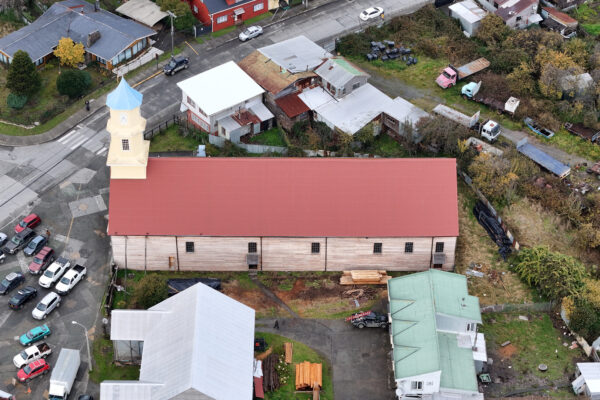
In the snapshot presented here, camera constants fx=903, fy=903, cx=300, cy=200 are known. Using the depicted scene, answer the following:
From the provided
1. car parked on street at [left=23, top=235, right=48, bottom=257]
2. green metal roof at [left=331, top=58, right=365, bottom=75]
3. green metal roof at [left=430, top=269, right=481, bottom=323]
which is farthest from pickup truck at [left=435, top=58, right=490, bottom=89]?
car parked on street at [left=23, top=235, right=48, bottom=257]

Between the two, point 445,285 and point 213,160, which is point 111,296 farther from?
point 445,285

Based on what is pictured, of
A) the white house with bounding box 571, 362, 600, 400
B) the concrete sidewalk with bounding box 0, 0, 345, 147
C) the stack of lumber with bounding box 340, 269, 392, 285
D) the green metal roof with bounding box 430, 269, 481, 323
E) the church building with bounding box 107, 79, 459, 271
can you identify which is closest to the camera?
the white house with bounding box 571, 362, 600, 400

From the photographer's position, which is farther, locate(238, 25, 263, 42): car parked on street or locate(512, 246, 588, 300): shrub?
locate(238, 25, 263, 42): car parked on street

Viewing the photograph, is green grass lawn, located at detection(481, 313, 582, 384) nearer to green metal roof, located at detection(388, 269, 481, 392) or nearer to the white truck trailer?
green metal roof, located at detection(388, 269, 481, 392)

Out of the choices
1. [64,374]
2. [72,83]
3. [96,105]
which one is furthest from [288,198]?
[72,83]

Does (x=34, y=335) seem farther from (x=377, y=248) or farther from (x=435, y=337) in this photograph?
(x=435, y=337)

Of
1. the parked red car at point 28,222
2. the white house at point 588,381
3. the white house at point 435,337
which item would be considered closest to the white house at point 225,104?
the parked red car at point 28,222
